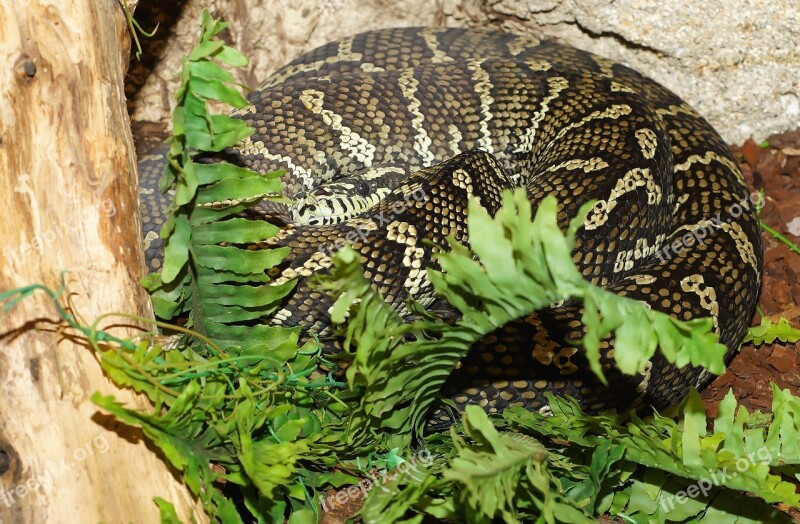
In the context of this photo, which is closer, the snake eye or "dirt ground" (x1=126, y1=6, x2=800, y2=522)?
"dirt ground" (x1=126, y1=6, x2=800, y2=522)

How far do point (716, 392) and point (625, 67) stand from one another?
7.63ft

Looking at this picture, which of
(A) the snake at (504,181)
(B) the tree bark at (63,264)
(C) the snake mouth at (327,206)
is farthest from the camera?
(C) the snake mouth at (327,206)

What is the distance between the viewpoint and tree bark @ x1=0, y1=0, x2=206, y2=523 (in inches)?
92.1

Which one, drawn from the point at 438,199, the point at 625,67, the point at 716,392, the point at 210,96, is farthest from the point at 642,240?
the point at 210,96

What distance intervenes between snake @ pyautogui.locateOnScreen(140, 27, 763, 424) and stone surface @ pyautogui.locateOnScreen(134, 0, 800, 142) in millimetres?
191

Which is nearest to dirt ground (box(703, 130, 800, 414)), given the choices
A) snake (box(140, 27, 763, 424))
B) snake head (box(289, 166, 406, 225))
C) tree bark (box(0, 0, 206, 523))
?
snake (box(140, 27, 763, 424))

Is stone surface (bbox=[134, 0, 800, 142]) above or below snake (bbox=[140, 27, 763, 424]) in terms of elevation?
above

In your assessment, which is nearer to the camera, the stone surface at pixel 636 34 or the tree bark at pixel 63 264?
the tree bark at pixel 63 264

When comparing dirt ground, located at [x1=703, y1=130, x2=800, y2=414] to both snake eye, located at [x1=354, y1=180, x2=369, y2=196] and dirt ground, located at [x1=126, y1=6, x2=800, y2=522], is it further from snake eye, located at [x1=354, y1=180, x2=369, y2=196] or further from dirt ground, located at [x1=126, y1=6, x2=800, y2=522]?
snake eye, located at [x1=354, y1=180, x2=369, y2=196]

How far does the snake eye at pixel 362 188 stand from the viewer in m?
4.74

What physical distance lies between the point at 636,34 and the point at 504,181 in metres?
1.42

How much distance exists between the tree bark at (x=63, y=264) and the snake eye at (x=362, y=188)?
2160 millimetres

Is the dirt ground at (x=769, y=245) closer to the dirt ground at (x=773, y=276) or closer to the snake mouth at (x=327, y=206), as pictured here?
the dirt ground at (x=773, y=276)

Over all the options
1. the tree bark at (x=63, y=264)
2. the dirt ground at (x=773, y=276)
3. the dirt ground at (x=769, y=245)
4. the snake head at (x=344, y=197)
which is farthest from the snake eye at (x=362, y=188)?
the dirt ground at (x=773, y=276)
